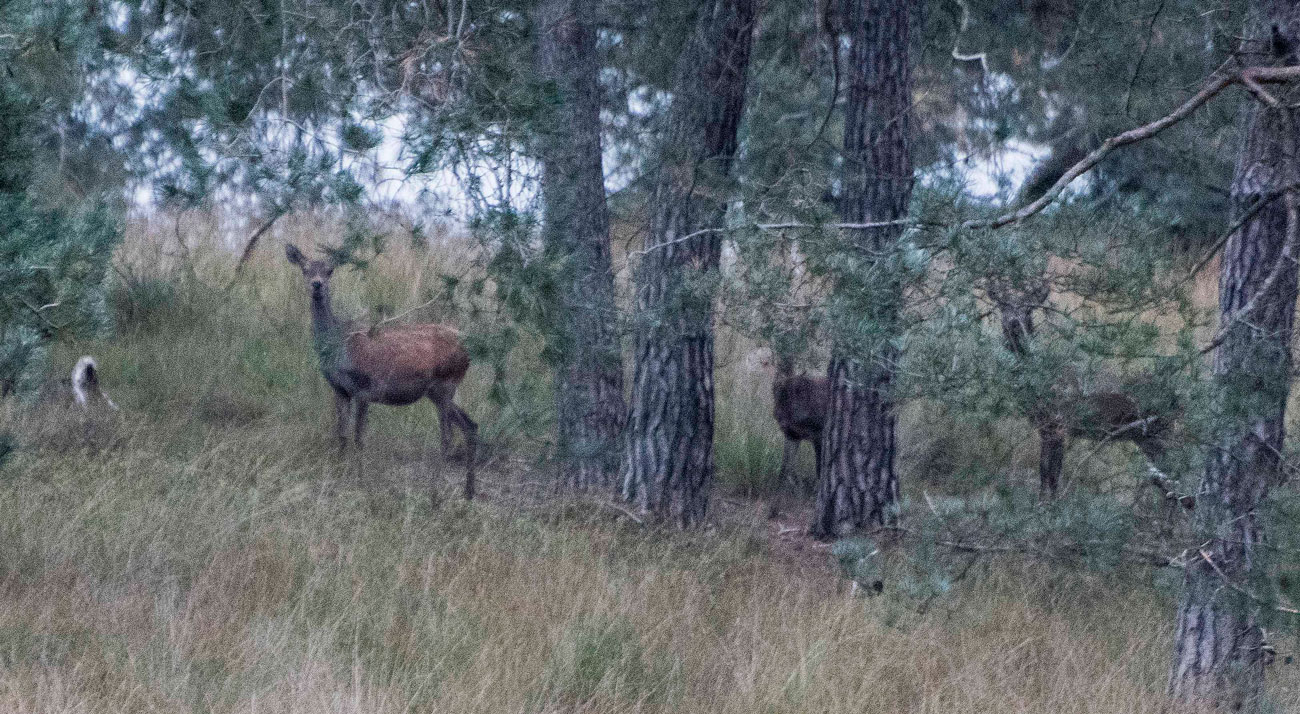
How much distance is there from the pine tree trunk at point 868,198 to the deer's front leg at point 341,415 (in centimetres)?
338

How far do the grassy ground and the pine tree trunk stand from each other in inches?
19.3

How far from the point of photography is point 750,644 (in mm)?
6078

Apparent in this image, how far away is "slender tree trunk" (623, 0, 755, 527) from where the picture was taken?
7996mm

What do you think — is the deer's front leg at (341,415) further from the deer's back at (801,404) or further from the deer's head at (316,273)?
the deer's back at (801,404)

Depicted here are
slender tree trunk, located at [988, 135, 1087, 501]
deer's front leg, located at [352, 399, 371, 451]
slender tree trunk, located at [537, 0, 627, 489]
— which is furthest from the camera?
deer's front leg, located at [352, 399, 371, 451]

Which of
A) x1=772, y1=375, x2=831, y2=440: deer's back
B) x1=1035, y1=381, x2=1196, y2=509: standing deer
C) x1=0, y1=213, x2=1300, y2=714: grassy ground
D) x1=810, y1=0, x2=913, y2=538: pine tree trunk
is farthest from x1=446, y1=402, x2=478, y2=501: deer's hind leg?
x1=1035, y1=381, x2=1196, y2=509: standing deer

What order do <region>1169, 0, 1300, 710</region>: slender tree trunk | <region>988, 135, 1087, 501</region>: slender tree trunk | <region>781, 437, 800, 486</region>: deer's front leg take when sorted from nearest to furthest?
<region>988, 135, 1087, 501</region>: slender tree trunk
<region>1169, 0, 1300, 710</region>: slender tree trunk
<region>781, 437, 800, 486</region>: deer's front leg

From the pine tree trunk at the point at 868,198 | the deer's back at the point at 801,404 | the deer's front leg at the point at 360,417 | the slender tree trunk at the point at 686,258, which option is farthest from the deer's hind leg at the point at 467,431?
the pine tree trunk at the point at 868,198

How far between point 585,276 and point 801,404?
143 inches

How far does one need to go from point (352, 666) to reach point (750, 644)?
1797 mm

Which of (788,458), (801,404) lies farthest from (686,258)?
(788,458)

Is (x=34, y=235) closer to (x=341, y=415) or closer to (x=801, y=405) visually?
(x=341, y=415)

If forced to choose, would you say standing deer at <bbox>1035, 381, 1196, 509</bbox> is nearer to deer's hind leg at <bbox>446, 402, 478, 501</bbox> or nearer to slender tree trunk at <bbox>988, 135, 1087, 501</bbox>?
slender tree trunk at <bbox>988, 135, 1087, 501</bbox>

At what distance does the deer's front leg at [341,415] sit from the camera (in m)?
9.60
